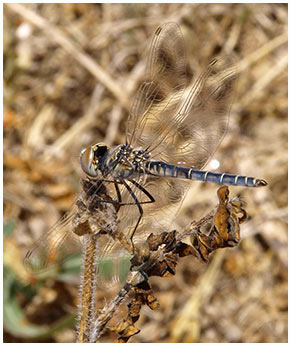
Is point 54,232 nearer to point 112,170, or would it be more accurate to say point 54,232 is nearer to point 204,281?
point 112,170

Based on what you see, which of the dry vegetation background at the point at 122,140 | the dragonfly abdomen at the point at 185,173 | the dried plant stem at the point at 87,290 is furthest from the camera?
the dry vegetation background at the point at 122,140

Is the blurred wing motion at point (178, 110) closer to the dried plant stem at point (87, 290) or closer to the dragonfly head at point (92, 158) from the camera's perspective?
the dragonfly head at point (92, 158)

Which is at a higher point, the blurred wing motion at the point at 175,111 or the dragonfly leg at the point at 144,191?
the blurred wing motion at the point at 175,111

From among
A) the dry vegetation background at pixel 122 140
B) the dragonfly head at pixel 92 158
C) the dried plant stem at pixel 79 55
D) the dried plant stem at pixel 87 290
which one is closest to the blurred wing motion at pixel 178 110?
the dragonfly head at pixel 92 158

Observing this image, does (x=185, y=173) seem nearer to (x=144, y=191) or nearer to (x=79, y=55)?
(x=144, y=191)

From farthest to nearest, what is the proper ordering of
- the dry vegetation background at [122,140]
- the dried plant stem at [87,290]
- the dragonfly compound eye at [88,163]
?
the dry vegetation background at [122,140], the dragonfly compound eye at [88,163], the dried plant stem at [87,290]

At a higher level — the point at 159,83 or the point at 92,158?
the point at 159,83

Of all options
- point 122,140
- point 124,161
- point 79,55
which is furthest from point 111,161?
point 79,55
